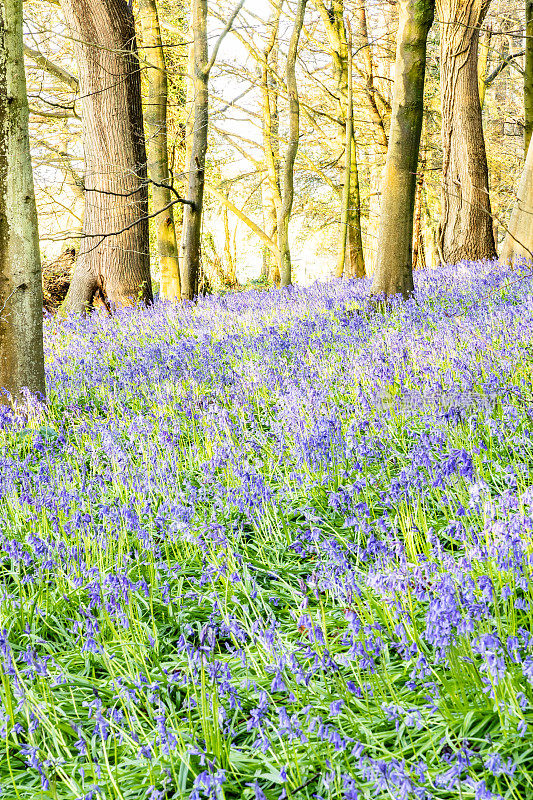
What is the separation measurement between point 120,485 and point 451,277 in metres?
7.25

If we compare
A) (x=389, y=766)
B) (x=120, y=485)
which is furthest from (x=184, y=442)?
(x=389, y=766)

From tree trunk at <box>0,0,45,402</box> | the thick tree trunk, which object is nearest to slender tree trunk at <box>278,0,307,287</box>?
the thick tree trunk

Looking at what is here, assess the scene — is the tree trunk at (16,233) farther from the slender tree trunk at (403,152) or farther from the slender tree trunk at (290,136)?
the slender tree trunk at (290,136)

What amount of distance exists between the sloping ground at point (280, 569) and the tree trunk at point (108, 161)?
391 cm

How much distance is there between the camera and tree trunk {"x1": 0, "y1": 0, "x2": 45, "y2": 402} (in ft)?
15.4

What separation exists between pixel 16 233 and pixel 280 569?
135 inches

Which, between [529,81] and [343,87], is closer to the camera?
[529,81]

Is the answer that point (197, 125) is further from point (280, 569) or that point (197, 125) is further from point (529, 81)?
point (280, 569)

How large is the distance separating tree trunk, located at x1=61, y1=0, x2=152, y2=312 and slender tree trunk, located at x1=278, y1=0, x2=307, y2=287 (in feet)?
9.48

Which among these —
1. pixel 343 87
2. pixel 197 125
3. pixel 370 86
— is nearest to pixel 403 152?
pixel 197 125

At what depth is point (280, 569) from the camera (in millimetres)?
2689

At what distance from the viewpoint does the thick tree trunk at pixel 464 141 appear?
1214 centimetres

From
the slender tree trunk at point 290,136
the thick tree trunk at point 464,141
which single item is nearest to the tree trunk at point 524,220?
the thick tree trunk at point 464,141

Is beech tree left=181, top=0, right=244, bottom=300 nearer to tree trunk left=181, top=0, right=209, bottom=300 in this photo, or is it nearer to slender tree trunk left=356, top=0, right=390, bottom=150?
tree trunk left=181, top=0, right=209, bottom=300
